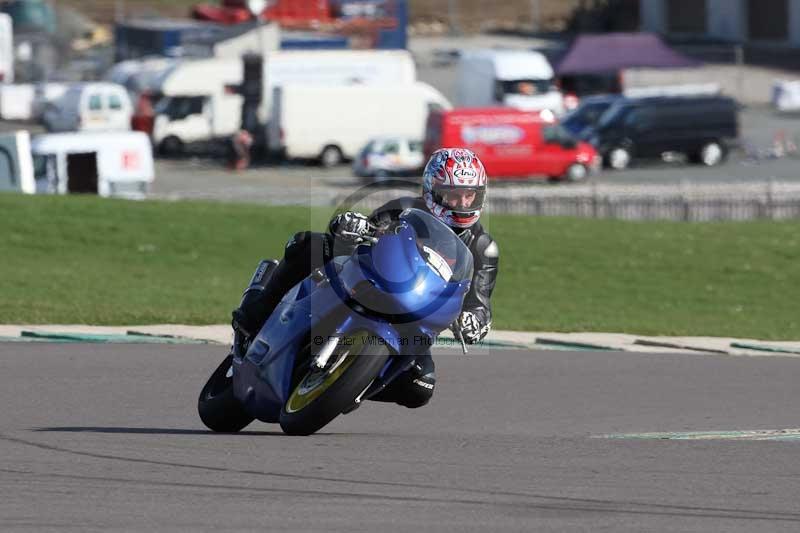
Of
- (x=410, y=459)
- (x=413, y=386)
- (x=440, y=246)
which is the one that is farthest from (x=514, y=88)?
(x=410, y=459)

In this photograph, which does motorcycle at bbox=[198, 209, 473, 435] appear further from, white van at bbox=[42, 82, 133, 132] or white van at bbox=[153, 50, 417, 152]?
white van at bbox=[42, 82, 133, 132]

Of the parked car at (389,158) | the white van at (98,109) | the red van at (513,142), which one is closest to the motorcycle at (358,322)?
the red van at (513,142)

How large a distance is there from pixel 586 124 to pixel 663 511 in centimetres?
3926

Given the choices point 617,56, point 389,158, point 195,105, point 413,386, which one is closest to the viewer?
point 413,386

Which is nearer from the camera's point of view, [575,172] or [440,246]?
[440,246]

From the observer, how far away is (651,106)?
1645 inches

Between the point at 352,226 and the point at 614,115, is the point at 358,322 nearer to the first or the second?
the point at 352,226

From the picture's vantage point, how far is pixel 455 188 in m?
7.68

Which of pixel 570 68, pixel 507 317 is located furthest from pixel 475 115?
pixel 507 317

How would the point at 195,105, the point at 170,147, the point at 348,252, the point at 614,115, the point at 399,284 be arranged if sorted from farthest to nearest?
the point at 195,105 < the point at 170,147 < the point at 614,115 < the point at 348,252 < the point at 399,284

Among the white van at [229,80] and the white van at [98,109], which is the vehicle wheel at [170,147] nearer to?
the white van at [229,80]

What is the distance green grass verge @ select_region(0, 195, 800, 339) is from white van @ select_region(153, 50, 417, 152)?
23.1 m

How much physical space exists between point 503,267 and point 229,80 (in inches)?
1175

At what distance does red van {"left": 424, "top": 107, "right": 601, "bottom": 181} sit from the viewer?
3925 cm
